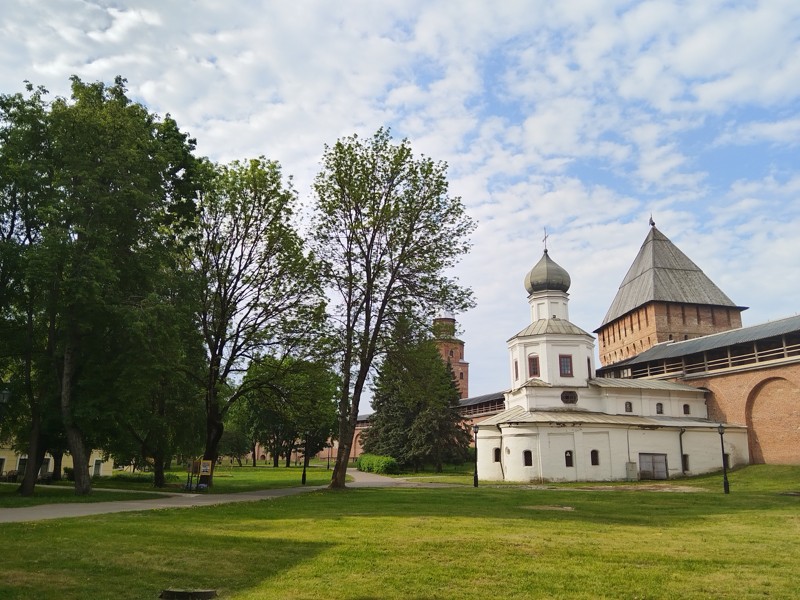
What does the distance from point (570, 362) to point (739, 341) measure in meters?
10.8

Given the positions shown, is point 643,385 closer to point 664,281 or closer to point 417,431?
point 417,431

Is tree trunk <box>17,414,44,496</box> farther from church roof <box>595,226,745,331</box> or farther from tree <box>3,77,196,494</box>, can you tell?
church roof <box>595,226,745,331</box>

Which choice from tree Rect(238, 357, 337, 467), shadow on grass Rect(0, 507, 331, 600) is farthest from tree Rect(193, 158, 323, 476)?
shadow on grass Rect(0, 507, 331, 600)

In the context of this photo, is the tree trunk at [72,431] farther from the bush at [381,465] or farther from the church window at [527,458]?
the bush at [381,465]

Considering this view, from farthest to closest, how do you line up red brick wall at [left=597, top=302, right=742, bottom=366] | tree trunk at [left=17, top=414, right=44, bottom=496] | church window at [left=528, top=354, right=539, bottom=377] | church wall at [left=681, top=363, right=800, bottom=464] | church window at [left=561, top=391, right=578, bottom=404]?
red brick wall at [left=597, top=302, right=742, bottom=366] → church window at [left=528, top=354, right=539, bottom=377] → church window at [left=561, top=391, right=578, bottom=404] → church wall at [left=681, top=363, right=800, bottom=464] → tree trunk at [left=17, top=414, right=44, bottom=496]

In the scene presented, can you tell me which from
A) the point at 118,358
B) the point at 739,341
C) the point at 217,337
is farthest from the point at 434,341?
the point at 739,341

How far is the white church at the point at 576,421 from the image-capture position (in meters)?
39.8

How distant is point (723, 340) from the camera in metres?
43.6

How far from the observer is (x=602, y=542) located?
11445mm

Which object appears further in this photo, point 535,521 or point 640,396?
point 640,396

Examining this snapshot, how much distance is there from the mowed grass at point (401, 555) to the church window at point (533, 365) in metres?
27.9

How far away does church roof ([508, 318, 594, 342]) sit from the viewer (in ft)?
145

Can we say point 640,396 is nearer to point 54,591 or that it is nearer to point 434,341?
point 434,341

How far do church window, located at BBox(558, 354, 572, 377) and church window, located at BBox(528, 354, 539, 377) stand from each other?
5.21ft
